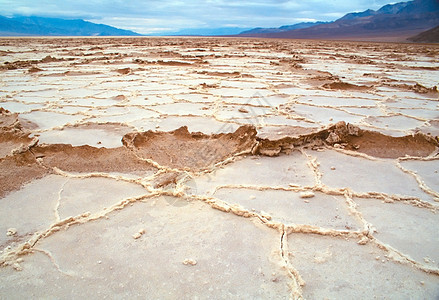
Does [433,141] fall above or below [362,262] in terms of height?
above

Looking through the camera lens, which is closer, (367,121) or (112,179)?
(112,179)

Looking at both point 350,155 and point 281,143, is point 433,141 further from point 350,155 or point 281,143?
point 281,143

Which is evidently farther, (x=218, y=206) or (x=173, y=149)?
(x=173, y=149)

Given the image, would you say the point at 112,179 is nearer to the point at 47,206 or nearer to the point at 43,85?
the point at 47,206

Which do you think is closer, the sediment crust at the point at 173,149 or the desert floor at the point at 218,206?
the desert floor at the point at 218,206

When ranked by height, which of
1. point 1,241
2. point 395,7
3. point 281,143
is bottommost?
point 1,241

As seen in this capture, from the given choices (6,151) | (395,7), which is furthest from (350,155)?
(395,7)

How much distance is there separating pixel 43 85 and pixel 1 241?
5661mm

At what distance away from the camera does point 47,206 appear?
6.57 ft

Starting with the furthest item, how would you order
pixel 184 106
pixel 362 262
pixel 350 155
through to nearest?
pixel 184 106 < pixel 350 155 < pixel 362 262

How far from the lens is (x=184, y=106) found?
4648 millimetres

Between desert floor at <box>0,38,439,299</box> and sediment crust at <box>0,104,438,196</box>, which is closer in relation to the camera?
desert floor at <box>0,38,439,299</box>

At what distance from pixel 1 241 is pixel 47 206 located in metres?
0.36

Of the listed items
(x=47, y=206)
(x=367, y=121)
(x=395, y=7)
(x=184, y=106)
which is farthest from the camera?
(x=395, y=7)
